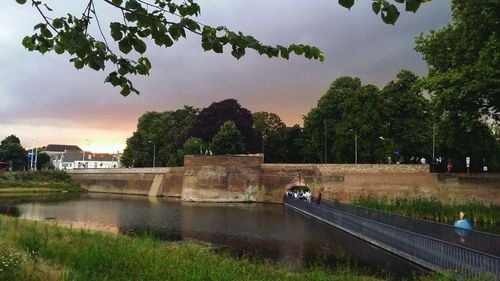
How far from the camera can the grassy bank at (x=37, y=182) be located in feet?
206

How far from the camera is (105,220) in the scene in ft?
97.9

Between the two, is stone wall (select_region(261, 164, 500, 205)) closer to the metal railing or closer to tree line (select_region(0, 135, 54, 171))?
the metal railing

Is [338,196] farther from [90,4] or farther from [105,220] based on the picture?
[90,4]

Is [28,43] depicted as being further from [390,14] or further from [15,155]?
[15,155]

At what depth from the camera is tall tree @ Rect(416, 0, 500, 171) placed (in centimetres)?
2591

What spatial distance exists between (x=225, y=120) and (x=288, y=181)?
20366 millimetres

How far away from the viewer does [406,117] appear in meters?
50.4

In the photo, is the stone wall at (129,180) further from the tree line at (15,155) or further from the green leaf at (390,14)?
the green leaf at (390,14)

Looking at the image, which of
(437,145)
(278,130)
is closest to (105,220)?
(437,145)

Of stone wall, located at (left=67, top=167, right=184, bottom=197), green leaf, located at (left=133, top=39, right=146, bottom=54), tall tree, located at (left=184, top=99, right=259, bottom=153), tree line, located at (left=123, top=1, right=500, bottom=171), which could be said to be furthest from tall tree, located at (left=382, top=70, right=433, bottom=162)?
green leaf, located at (left=133, top=39, right=146, bottom=54)

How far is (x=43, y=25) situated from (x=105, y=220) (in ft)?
88.5

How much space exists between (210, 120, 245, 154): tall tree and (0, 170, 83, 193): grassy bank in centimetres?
2234

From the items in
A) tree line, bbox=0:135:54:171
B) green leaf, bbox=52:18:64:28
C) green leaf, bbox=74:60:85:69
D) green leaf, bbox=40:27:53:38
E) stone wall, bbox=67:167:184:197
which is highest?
tree line, bbox=0:135:54:171

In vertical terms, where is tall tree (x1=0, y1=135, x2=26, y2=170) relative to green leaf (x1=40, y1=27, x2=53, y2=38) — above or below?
above
